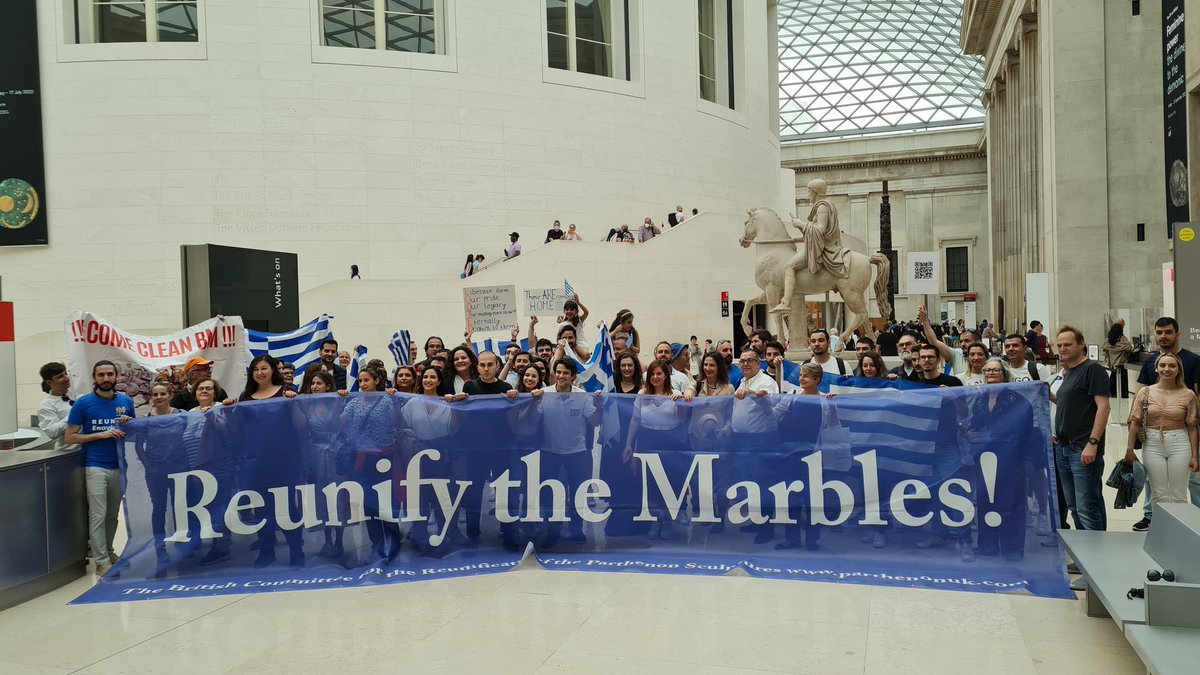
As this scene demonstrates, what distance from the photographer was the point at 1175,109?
16.6 meters

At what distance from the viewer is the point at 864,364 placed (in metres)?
9.52

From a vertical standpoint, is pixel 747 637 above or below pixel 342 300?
below

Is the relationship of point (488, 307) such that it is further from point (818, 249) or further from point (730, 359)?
point (818, 249)

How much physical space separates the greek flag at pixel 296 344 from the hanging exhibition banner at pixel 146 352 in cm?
75

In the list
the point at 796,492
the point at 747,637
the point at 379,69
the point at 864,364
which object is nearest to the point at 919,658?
the point at 747,637

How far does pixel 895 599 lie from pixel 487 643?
2.94m

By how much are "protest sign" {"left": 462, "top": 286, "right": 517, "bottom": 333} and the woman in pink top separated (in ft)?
30.1

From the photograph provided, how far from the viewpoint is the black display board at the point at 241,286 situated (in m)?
15.8

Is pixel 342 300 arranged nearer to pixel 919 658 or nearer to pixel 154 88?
pixel 154 88

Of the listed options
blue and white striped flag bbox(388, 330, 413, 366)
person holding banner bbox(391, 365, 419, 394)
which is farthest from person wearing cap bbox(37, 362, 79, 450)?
blue and white striped flag bbox(388, 330, 413, 366)

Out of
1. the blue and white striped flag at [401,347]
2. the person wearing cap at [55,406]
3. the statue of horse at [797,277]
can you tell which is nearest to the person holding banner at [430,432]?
the person wearing cap at [55,406]

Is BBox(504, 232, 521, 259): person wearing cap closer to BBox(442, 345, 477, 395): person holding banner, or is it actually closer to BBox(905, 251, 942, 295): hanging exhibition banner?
BBox(905, 251, 942, 295): hanging exhibition banner

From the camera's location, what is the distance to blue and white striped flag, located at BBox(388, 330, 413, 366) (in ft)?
49.2

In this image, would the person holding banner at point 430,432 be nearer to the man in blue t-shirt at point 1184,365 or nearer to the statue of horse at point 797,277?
the man in blue t-shirt at point 1184,365
